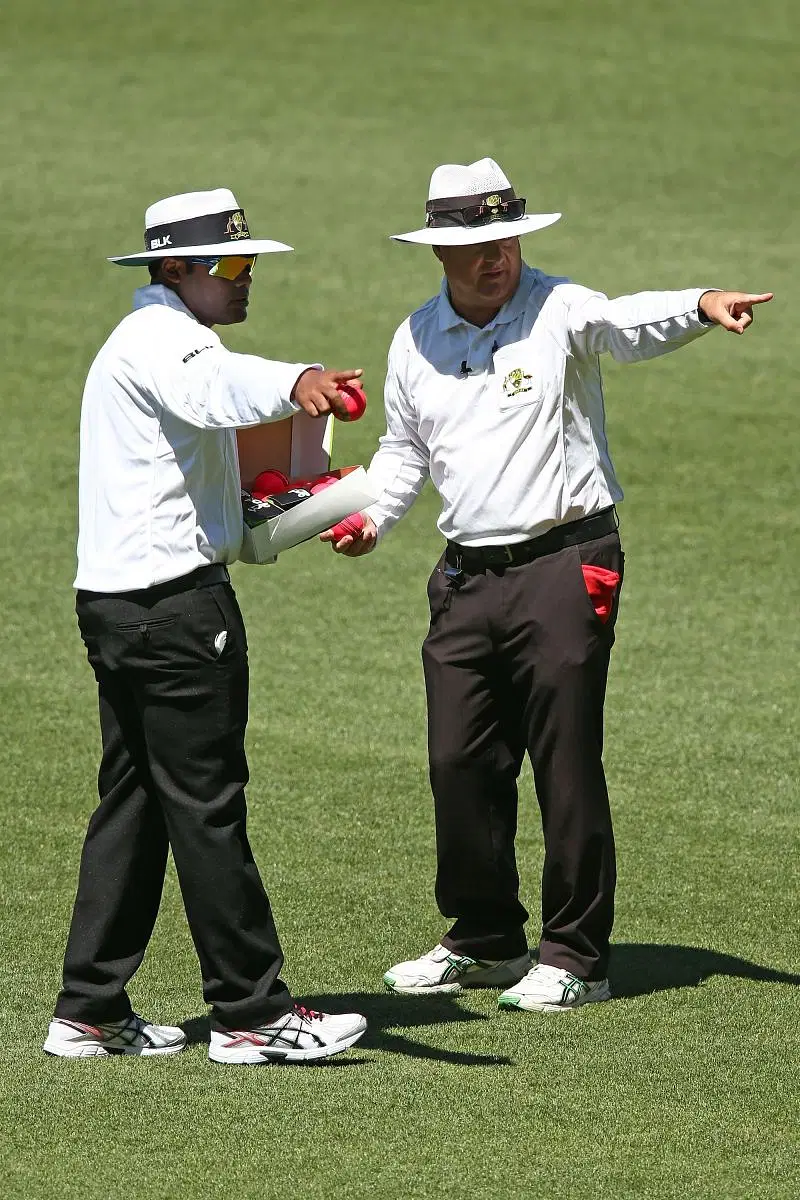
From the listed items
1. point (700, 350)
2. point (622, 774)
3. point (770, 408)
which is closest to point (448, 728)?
point (622, 774)

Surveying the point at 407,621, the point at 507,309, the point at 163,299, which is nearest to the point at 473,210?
the point at 507,309

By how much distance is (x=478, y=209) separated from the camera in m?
5.19

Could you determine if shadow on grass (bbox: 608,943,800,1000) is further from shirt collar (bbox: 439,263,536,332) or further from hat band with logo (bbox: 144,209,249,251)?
Answer: hat band with logo (bbox: 144,209,249,251)

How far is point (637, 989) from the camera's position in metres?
5.31

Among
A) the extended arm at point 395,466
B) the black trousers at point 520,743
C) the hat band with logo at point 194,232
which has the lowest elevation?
the black trousers at point 520,743

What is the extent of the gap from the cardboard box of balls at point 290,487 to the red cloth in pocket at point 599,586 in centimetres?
78

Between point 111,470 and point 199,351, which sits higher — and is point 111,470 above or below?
below

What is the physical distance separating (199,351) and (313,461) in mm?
579

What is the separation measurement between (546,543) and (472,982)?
50.7 inches

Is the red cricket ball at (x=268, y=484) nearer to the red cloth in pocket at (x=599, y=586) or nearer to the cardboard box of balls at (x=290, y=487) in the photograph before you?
the cardboard box of balls at (x=290, y=487)

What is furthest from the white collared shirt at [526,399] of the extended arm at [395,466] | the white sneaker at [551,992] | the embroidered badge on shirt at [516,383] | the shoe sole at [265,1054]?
the shoe sole at [265,1054]

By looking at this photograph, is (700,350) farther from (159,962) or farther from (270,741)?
(159,962)

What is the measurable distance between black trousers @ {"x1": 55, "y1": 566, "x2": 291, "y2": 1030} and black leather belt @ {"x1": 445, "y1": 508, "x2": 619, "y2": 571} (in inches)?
33.7

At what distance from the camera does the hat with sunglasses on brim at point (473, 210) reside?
516 cm
